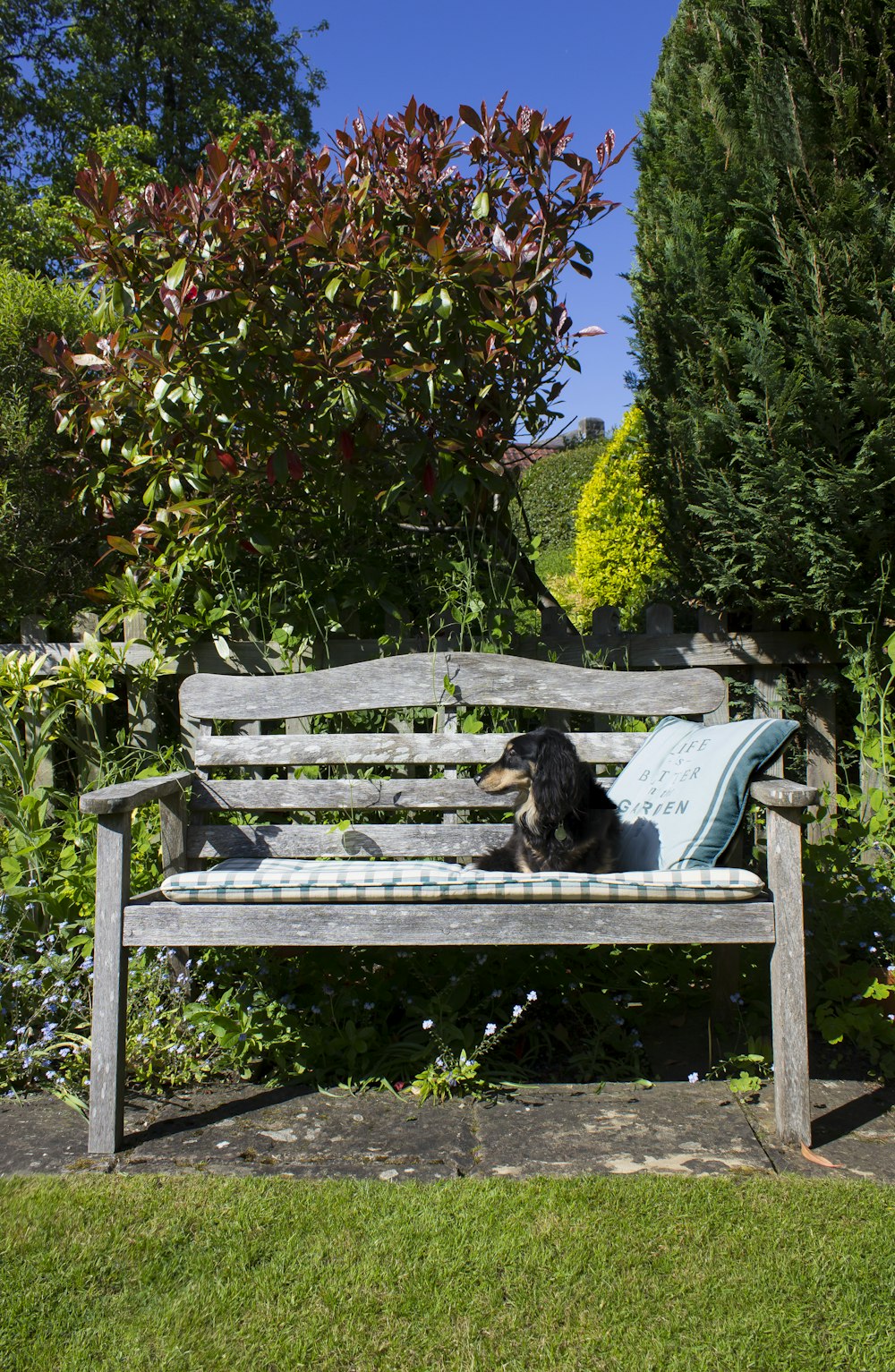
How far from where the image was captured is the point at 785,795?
2463mm

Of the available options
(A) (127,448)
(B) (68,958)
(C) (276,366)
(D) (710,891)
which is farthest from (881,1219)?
(A) (127,448)

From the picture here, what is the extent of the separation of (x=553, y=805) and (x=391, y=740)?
0.75m

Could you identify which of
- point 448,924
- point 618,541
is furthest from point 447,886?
point 618,541

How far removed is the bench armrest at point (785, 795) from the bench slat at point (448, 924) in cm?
25

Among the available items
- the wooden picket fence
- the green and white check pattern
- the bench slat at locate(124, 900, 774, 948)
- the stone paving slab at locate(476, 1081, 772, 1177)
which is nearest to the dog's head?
the green and white check pattern

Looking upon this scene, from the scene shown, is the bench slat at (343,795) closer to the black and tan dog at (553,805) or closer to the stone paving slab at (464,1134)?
the black and tan dog at (553,805)

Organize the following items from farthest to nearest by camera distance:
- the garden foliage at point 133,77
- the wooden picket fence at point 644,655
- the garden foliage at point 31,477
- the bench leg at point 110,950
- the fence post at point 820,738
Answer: the garden foliage at point 133,77, the garden foliage at point 31,477, the fence post at point 820,738, the wooden picket fence at point 644,655, the bench leg at point 110,950

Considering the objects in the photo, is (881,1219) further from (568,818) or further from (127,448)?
(127,448)

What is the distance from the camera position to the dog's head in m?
2.74

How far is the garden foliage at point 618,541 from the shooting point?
634 centimetres

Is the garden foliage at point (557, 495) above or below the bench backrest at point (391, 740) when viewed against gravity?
above

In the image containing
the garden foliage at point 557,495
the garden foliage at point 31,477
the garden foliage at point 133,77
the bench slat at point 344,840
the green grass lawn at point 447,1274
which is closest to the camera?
the green grass lawn at point 447,1274

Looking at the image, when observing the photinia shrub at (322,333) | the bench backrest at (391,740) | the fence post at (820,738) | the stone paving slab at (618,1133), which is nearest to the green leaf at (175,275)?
the photinia shrub at (322,333)

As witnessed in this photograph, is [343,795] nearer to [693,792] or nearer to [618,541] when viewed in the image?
[693,792]
